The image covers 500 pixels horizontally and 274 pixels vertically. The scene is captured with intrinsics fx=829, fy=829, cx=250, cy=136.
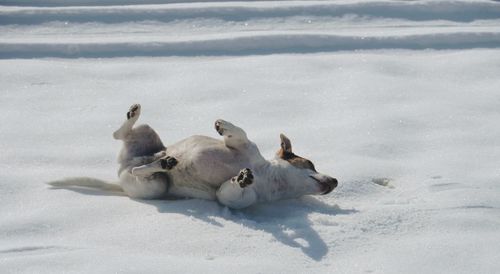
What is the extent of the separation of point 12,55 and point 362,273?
4.20 m

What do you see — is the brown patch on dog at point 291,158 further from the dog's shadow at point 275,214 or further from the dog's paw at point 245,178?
the dog's paw at point 245,178

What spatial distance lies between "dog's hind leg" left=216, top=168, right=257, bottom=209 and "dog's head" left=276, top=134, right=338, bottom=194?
0.89 feet

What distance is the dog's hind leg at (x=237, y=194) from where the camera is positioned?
12.9ft

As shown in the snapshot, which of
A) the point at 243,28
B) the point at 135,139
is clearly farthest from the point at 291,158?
the point at 243,28

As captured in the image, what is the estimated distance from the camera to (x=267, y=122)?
5.35m

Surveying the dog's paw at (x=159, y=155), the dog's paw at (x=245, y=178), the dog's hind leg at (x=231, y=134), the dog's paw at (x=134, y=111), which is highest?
the dog's paw at (x=134, y=111)

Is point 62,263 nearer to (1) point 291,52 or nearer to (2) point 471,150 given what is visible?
(2) point 471,150

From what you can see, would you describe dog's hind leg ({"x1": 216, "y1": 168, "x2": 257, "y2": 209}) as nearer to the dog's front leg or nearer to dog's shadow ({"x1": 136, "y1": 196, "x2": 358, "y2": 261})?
dog's shadow ({"x1": 136, "y1": 196, "x2": 358, "y2": 261})

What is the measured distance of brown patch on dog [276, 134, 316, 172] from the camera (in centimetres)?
430

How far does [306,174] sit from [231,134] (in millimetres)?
433

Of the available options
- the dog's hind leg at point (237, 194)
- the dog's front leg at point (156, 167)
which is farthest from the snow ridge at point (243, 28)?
the dog's hind leg at point (237, 194)

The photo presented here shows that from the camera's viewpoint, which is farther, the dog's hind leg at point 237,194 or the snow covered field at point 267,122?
the dog's hind leg at point 237,194

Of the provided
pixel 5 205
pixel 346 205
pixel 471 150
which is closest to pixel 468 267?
pixel 346 205

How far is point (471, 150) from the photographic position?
15.9 ft
